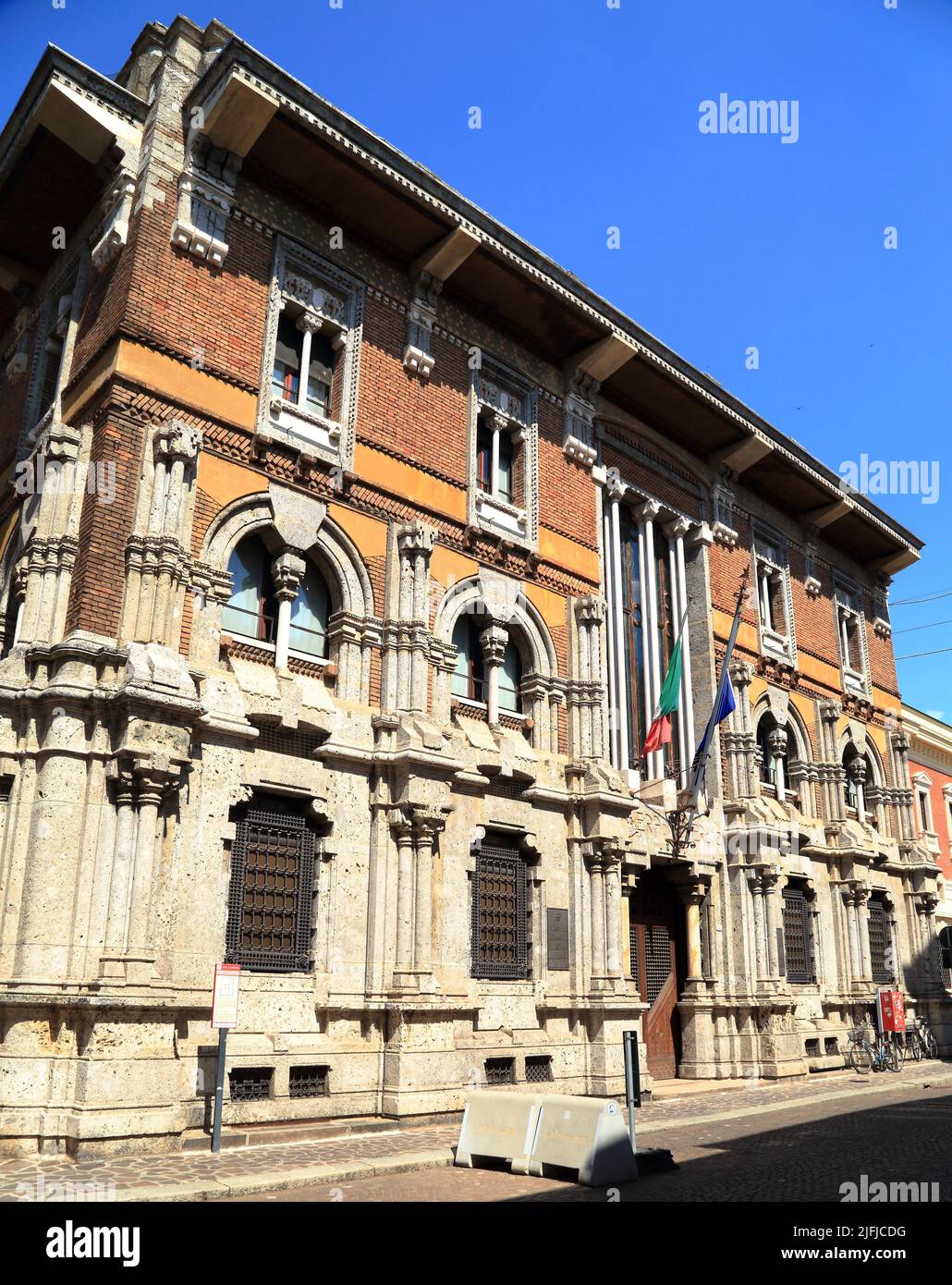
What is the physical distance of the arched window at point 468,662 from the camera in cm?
1853

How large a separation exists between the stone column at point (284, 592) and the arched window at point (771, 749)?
14.1 meters

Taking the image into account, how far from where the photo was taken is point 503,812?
17922mm

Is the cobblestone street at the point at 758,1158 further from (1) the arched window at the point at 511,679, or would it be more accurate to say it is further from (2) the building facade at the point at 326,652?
(1) the arched window at the point at 511,679

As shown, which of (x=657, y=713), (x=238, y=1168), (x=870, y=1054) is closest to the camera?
(x=238, y=1168)

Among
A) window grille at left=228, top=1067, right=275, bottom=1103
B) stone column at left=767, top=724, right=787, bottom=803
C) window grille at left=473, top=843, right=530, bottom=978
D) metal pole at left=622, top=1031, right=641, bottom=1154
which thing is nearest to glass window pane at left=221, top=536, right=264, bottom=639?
window grille at left=473, top=843, right=530, bottom=978

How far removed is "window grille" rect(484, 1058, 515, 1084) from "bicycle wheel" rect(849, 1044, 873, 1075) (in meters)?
12.0

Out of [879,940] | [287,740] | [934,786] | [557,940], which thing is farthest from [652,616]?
[934,786]

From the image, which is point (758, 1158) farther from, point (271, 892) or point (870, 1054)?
point (870, 1054)

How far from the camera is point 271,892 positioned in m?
14.7

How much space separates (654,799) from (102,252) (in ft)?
46.5

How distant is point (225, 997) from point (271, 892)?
7.63 feet

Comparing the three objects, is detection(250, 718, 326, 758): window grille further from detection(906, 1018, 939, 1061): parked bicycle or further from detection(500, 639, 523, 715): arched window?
detection(906, 1018, 939, 1061): parked bicycle

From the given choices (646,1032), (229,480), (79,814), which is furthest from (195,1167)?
(646,1032)

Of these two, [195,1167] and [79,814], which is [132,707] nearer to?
[79,814]
